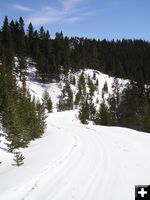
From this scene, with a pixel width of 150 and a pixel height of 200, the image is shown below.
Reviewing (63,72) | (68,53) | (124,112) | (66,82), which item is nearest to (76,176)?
(124,112)

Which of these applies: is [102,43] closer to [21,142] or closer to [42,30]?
[42,30]

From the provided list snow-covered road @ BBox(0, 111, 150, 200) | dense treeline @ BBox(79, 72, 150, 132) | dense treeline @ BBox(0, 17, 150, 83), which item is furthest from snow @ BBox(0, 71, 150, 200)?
dense treeline @ BBox(0, 17, 150, 83)

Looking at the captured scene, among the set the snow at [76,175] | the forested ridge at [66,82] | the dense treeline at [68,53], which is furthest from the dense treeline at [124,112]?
the snow at [76,175]

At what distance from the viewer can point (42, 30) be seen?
132000 millimetres

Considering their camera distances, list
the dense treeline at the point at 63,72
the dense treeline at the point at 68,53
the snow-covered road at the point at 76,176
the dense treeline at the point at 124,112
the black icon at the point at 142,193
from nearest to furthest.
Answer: the black icon at the point at 142,193
the snow-covered road at the point at 76,176
the dense treeline at the point at 63,72
the dense treeline at the point at 124,112
the dense treeline at the point at 68,53

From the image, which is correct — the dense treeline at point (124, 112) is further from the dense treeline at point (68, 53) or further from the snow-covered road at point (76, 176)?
the snow-covered road at point (76, 176)

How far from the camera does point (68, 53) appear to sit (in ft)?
397

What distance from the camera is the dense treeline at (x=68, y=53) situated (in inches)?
3890

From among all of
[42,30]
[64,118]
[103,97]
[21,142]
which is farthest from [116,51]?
[21,142]

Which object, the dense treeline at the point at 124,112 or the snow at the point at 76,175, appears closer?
the snow at the point at 76,175

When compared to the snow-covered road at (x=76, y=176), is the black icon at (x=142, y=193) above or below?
above

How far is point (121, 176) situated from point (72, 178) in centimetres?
203

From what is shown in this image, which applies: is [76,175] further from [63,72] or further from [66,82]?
[63,72]

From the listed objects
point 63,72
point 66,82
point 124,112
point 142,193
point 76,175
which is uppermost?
point 63,72
